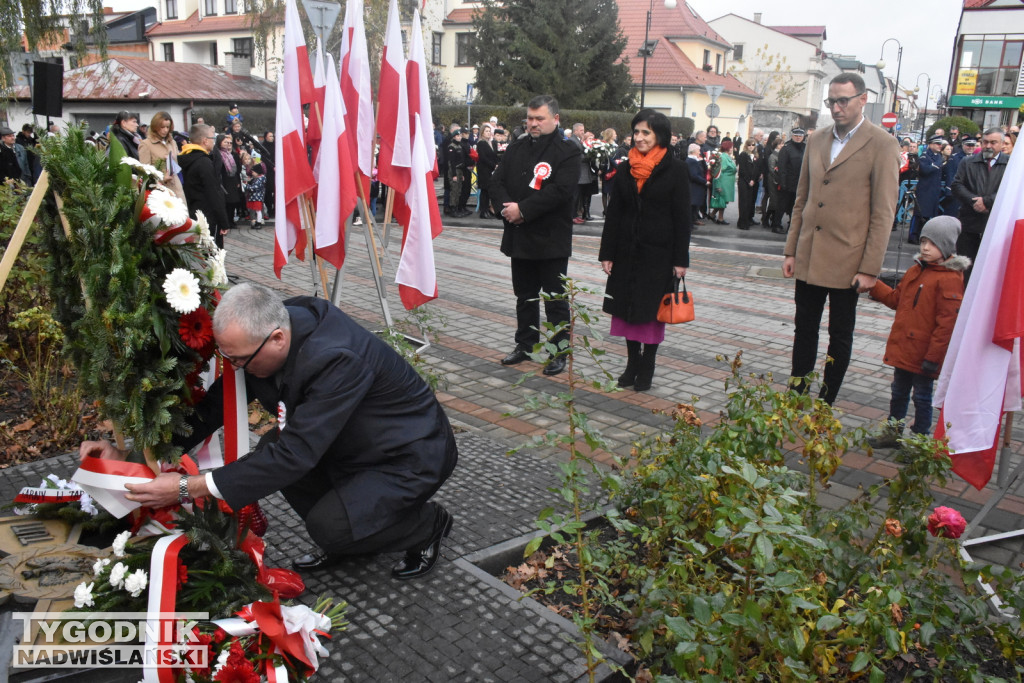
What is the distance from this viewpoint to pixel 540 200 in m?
6.56

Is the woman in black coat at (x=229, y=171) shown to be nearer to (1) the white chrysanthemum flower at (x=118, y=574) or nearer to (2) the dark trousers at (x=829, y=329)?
(2) the dark trousers at (x=829, y=329)

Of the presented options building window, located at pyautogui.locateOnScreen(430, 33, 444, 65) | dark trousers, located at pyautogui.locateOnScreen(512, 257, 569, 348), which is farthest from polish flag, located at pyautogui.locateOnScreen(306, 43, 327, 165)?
building window, located at pyautogui.locateOnScreen(430, 33, 444, 65)

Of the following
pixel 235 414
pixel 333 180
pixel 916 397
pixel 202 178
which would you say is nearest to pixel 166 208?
pixel 235 414

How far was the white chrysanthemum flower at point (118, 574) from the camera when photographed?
2.76 m

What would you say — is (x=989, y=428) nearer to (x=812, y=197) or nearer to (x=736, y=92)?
(x=812, y=197)

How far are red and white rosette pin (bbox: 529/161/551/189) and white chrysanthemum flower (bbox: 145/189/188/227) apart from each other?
389cm

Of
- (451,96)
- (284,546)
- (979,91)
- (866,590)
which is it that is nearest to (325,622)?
(284,546)

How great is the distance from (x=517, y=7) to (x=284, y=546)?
37.0 metres

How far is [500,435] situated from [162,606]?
2885 mm

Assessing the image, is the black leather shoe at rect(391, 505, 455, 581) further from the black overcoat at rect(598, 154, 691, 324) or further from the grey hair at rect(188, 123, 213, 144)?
the grey hair at rect(188, 123, 213, 144)

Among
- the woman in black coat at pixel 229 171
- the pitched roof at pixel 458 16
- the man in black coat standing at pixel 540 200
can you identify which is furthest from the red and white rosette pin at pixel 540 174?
the pitched roof at pixel 458 16

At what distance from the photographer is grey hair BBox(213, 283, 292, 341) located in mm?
2904

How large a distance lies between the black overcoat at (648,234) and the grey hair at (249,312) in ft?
11.2

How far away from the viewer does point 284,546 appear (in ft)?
12.2
